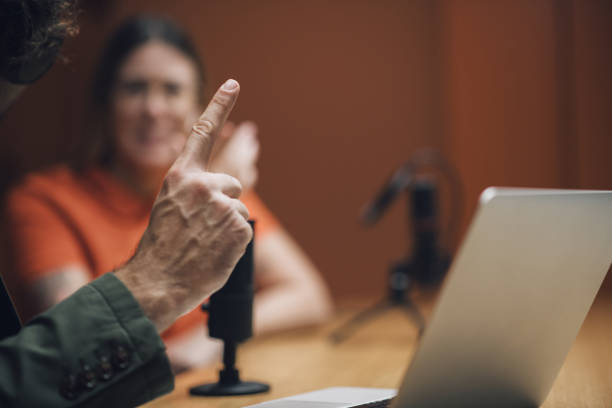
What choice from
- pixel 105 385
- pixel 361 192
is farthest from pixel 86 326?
pixel 361 192

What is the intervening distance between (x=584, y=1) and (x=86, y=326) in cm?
187

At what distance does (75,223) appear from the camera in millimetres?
1441

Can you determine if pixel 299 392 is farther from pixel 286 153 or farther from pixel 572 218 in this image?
pixel 286 153

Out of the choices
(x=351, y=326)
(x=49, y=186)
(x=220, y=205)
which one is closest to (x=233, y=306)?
(x=220, y=205)

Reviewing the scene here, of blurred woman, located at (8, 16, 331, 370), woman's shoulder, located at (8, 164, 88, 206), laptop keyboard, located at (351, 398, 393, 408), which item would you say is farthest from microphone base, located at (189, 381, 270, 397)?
woman's shoulder, located at (8, 164, 88, 206)

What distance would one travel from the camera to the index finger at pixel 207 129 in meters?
0.59

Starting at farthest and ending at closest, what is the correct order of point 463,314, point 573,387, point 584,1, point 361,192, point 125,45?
1. point 361,192
2. point 584,1
3. point 125,45
4. point 573,387
5. point 463,314

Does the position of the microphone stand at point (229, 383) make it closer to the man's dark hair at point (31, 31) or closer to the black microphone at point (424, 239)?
the man's dark hair at point (31, 31)

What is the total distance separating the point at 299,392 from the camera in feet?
2.52

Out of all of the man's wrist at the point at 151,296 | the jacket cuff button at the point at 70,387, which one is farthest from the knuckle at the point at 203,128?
the jacket cuff button at the point at 70,387

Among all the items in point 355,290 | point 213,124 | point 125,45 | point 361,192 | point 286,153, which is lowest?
point 355,290

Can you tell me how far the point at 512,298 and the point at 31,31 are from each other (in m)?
0.53

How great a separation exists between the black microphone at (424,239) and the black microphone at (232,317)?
2.33 ft

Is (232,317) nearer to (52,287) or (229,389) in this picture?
(229,389)
